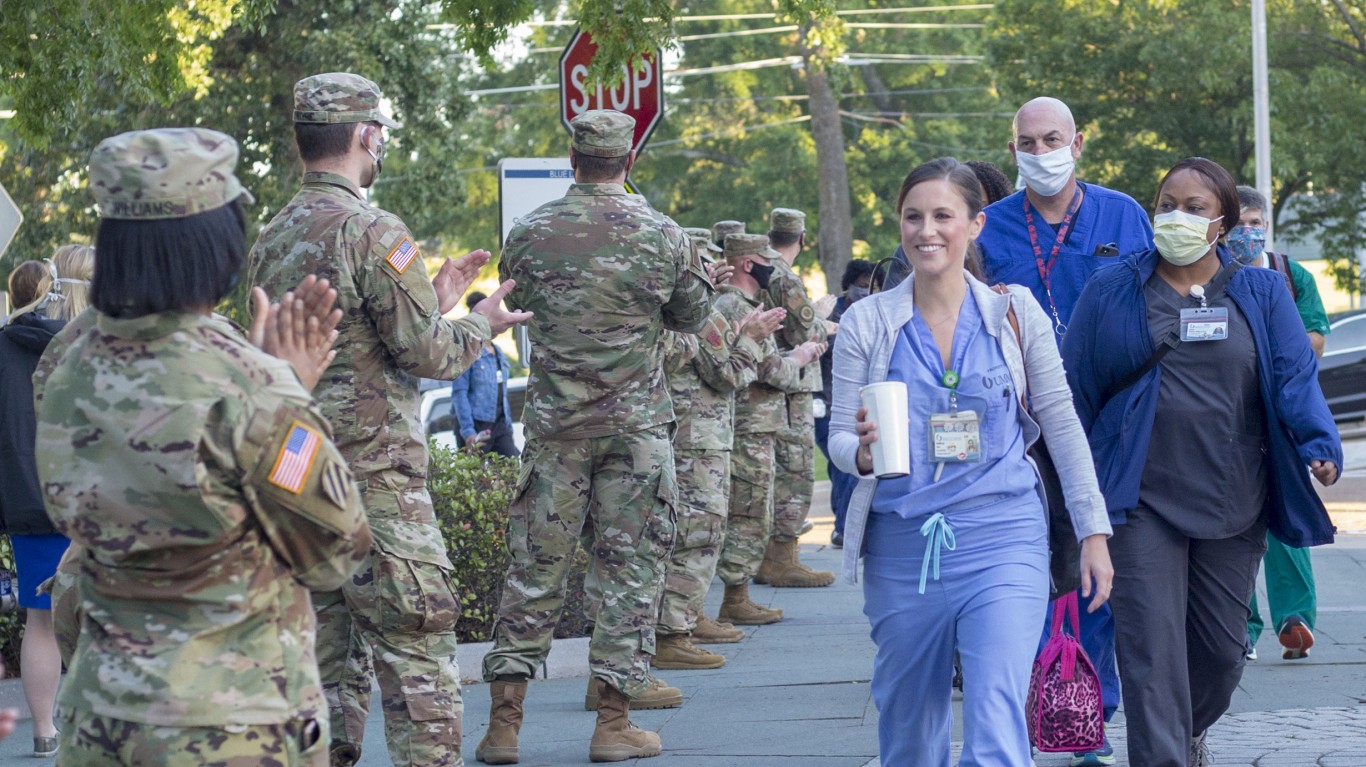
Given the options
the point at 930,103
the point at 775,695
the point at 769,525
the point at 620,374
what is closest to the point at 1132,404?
the point at 620,374

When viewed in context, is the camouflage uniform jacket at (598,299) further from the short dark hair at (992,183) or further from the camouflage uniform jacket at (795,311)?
the camouflage uniform jacket at (795,311)

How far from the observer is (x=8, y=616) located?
833cm

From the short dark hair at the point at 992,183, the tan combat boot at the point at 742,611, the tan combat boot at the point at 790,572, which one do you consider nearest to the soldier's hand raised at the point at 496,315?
the short dark hair at the point at 992,183

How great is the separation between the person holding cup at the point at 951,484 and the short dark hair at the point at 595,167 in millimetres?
2171

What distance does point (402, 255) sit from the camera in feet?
17.5

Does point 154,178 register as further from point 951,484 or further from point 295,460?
point 951,484

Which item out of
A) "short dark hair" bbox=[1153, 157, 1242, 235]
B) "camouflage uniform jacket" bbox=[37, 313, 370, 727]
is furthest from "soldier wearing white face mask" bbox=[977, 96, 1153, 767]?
"camouflage uniform jacket" bbox=[37, 313, 370, 727]

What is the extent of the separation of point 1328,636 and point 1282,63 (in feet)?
69.1

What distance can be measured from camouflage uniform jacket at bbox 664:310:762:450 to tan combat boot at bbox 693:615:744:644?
1.20 meters

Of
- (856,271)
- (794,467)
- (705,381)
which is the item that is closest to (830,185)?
(856,271)

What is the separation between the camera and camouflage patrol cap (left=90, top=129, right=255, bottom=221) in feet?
9.91

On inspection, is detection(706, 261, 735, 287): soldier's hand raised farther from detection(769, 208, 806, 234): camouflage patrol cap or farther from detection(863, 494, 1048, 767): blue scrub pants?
detection(769, 208, 806, 234): camouflage patrol cap

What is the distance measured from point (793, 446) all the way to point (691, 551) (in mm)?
3127

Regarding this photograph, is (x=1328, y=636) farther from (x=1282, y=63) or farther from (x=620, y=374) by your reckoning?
(x=1282, y=63)
